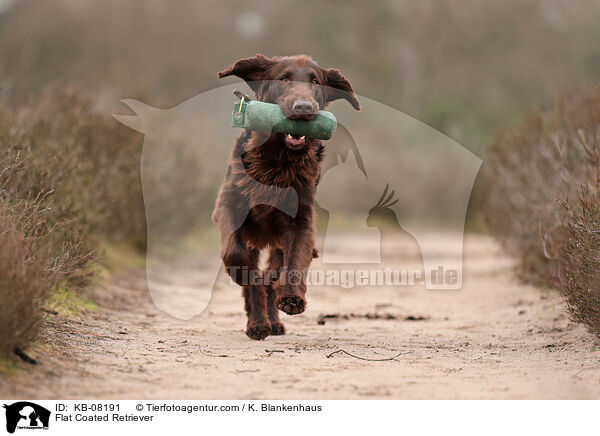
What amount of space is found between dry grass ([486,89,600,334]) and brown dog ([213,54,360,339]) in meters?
1.93

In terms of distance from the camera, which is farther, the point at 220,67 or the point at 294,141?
the point at 220,67

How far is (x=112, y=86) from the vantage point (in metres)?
10.2

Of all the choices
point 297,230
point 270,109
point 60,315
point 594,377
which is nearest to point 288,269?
point 297,230

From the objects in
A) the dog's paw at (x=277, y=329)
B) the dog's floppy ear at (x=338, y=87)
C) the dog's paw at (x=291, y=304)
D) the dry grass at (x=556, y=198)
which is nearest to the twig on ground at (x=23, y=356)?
the dog's paw at (x=291, y=304)

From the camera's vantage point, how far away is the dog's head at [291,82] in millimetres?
5336

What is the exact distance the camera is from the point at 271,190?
18.0ft

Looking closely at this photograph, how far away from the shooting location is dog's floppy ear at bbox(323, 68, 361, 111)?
5.87 meters

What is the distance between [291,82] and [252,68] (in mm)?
412

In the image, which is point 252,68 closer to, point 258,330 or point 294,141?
point 294,141

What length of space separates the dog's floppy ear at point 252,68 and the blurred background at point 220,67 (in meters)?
1.75

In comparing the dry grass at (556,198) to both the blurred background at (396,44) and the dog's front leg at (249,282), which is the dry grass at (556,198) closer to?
the dog's front leg at (249,282)

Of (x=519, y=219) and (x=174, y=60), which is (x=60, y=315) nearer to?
(x=519, y=219)

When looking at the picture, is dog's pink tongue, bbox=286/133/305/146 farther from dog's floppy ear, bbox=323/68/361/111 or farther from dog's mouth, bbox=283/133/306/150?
dog's floppy ear, bbox=323/68/361/111
